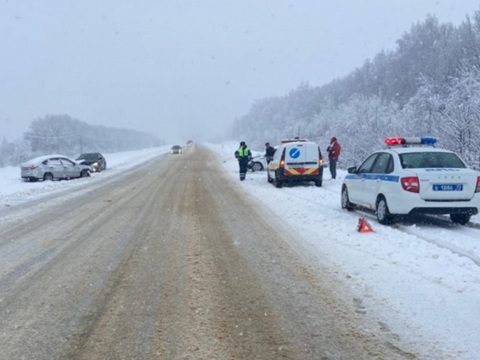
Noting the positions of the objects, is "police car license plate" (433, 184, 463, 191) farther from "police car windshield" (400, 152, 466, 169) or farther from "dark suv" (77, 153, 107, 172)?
"dark suv" (77, 153, 107, 172)

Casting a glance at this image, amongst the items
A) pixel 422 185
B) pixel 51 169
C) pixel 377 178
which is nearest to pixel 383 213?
pixel 377 178

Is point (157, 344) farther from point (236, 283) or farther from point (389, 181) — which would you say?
point (389, 181)

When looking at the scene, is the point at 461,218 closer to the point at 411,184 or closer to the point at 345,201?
the point at 411,184

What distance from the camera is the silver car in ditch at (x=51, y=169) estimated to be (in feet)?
76.6

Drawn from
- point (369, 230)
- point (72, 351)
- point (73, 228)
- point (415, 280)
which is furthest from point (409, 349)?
point (73, 228)

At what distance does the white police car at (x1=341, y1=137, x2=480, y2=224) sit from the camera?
333 inches

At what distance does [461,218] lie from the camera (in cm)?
919

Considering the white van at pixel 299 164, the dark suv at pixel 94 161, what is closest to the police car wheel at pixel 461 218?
the white van at pixel 299 164

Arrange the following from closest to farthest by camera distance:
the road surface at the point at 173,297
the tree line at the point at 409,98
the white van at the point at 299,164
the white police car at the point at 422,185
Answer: the road surface at the point at 173,297 < the white police car at the point at 422,185 < the white van at the point at 299,164 < the tree line at the point at 409,98

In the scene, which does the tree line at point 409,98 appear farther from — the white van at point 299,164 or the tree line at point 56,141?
the tree line at point 56,141

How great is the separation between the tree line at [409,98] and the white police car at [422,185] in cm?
1121

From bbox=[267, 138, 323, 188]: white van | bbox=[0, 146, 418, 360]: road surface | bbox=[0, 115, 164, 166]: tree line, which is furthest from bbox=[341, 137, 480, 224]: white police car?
bbox=[0, 115, 164, 166]: tree line

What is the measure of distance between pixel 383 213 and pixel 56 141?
141m

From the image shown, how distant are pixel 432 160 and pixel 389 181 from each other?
100 centimetres
